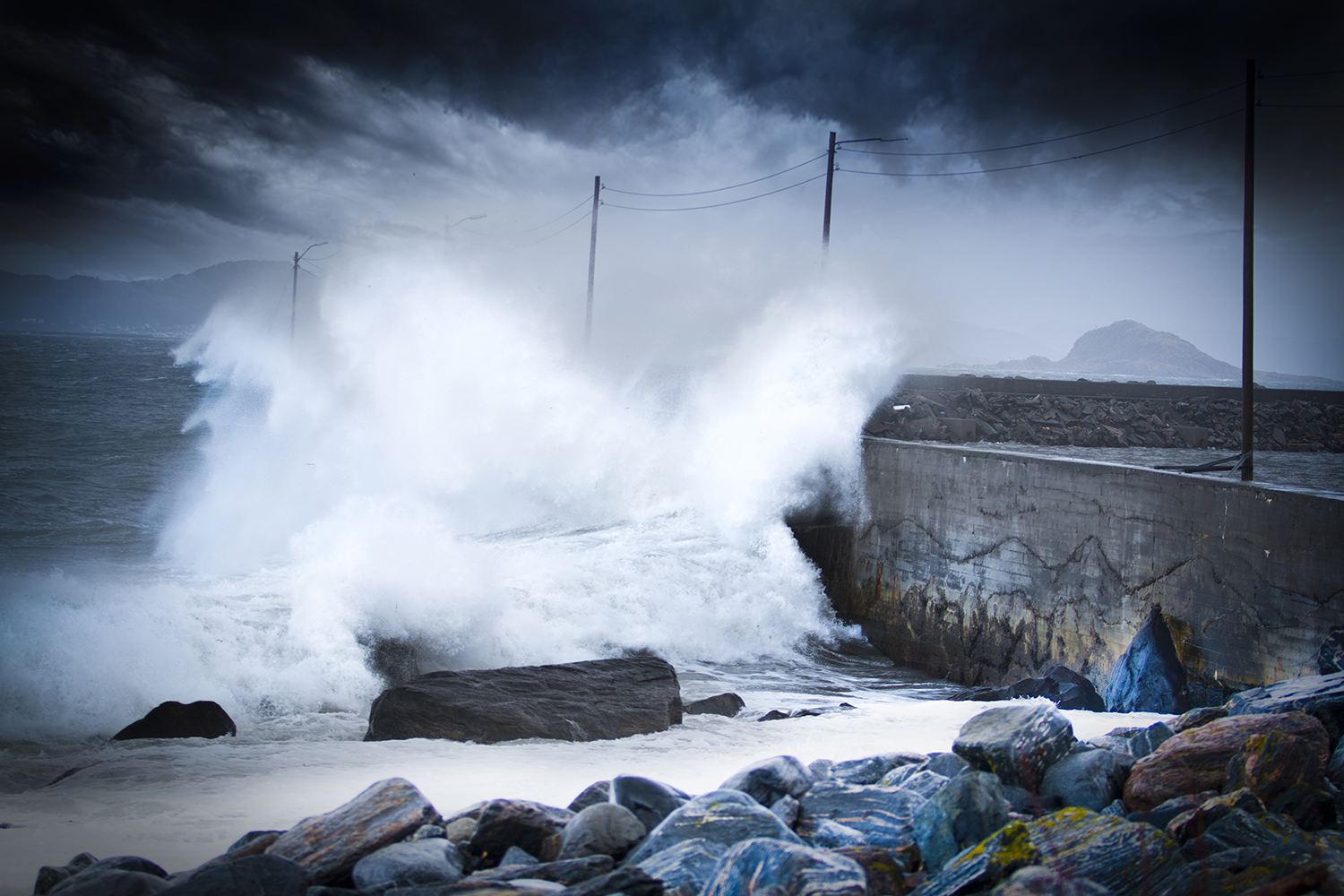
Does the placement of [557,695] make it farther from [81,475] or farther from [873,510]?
[81,475]

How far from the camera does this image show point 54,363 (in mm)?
45438

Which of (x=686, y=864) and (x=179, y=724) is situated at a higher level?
(x=686, y=864)

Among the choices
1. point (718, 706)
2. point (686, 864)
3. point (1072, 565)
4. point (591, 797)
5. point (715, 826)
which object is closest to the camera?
point (686, 864)

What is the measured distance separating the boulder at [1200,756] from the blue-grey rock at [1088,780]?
0.21 feet

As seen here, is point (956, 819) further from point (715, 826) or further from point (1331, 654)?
point (1331, 654)

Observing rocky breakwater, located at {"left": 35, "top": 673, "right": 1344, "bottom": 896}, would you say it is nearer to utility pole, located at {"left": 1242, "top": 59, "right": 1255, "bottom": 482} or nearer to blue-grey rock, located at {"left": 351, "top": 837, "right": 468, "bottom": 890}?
blue-grey rock, located at {"left": 351, "top": 837, "right": 468, "bottom": 890}

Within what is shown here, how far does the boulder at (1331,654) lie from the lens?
6230 millimetres

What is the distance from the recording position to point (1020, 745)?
12.3 feet

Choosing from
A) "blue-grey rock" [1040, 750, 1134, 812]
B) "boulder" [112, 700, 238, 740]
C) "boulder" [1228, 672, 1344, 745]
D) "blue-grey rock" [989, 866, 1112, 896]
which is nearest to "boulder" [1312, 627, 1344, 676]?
"boulder" [1228, 672, 1344, 745]

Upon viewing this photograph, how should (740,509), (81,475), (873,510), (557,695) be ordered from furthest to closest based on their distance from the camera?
(81,475) → (740,509) → (873,510) → (557,695)

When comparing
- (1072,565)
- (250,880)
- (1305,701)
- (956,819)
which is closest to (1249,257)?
(1072,565)

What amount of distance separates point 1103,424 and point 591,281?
13947 mm

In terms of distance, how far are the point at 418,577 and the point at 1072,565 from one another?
7643mm

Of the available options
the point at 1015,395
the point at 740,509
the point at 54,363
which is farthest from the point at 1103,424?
the point at 54,363
